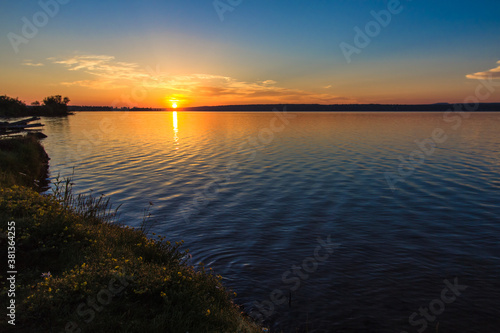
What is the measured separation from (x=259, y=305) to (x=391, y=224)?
965 centimetres

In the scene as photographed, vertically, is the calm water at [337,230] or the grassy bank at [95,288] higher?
the grassy bank at [95,288]

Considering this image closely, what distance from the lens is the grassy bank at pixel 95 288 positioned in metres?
5.89

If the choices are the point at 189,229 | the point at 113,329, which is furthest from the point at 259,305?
the point at 189,229

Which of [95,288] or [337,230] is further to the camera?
[337,230]

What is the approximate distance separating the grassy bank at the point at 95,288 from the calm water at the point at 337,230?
2.57 meters

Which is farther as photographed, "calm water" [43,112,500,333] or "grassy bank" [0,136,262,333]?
"calm water" [43,112,500,333]

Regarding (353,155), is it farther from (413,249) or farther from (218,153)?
(413,249)

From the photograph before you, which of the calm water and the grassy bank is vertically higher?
the grassy bank

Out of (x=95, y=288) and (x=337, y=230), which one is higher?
(x=95, y=288)

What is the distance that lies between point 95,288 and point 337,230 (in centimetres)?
1147

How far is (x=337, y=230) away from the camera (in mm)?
14883

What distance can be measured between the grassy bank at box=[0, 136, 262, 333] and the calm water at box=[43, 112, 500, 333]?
101 inches

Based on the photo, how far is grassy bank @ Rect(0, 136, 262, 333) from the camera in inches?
232

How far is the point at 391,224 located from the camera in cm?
1555
